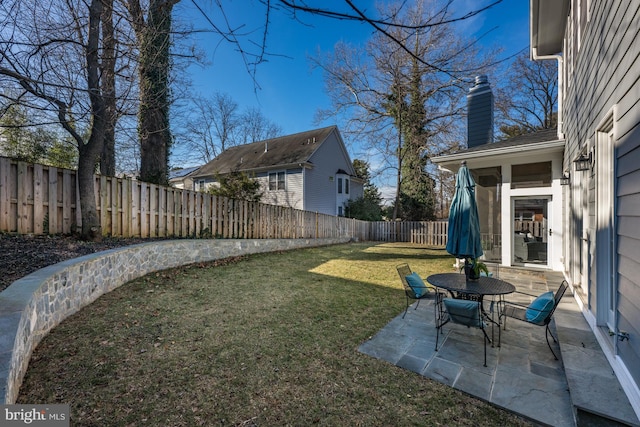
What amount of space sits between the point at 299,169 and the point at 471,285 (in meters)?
15.2

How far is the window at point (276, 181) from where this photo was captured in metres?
18.9

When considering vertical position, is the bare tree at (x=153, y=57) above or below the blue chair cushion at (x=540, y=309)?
above

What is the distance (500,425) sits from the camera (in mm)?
2199

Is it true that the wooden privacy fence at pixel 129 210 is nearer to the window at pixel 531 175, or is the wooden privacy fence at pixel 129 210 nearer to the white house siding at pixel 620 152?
the window at pixel 531 175

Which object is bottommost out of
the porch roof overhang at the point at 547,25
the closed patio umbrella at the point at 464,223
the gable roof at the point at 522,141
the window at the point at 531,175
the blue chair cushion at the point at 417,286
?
the blue chair cushion at the point at 417,286

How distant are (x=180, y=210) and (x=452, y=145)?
16419 mm

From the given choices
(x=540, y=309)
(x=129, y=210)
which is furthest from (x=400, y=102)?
(x=540, y=309)

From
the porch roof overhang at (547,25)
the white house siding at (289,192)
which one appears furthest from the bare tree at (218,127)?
the porch roof overhang at (547,25)

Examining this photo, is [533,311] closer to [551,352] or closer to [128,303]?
[551,352]

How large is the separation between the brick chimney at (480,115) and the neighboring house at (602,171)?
316 cm

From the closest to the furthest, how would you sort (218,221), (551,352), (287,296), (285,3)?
1. (285,3)
2. (551,352)
3. (287,296)
4. (218,221)

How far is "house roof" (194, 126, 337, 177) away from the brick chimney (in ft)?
32.2

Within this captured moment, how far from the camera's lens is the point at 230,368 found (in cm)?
288

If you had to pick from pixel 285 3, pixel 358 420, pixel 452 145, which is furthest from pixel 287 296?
pixel 452 145
